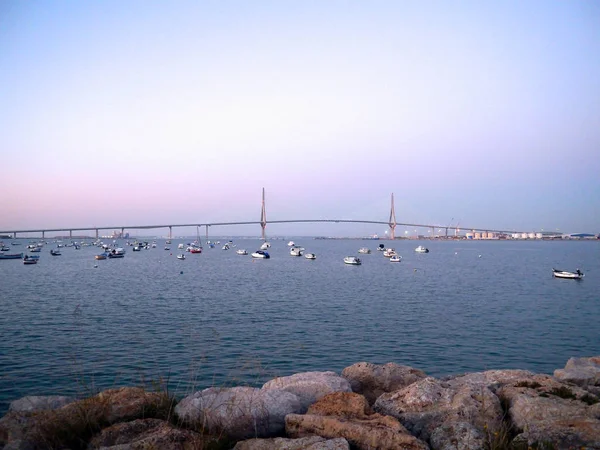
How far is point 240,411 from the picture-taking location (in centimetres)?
529

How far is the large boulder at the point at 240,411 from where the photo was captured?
5.16m

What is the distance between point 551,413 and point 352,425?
2433 mm

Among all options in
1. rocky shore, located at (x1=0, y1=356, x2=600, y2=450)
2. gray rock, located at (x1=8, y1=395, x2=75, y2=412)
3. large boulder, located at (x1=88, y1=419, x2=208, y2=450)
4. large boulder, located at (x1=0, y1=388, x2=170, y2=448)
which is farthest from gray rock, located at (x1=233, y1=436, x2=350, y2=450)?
gray rock, located at (x1=8, y1=395, x2=75, y2=412)

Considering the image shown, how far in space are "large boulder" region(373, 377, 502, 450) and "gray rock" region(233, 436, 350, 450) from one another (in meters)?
1.10

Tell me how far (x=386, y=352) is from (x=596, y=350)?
26.0 feet

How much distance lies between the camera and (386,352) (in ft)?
55.6

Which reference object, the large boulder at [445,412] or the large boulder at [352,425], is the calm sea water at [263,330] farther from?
the large boulder at [445,412]

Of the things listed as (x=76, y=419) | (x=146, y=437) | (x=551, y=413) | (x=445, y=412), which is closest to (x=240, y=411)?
(x=146, y=437)

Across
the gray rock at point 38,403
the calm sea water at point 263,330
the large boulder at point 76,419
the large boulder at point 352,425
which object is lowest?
the calm sea water at point 263,330

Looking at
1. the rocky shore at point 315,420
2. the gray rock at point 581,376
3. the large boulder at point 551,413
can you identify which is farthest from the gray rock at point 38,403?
the gray rock at point 581,376

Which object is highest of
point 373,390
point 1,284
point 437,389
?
point 437,389

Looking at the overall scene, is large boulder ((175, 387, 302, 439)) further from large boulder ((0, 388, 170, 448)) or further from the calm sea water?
the calm sea water

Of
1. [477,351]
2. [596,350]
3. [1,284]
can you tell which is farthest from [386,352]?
[1,284]

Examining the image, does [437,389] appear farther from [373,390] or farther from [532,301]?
[532,301]
